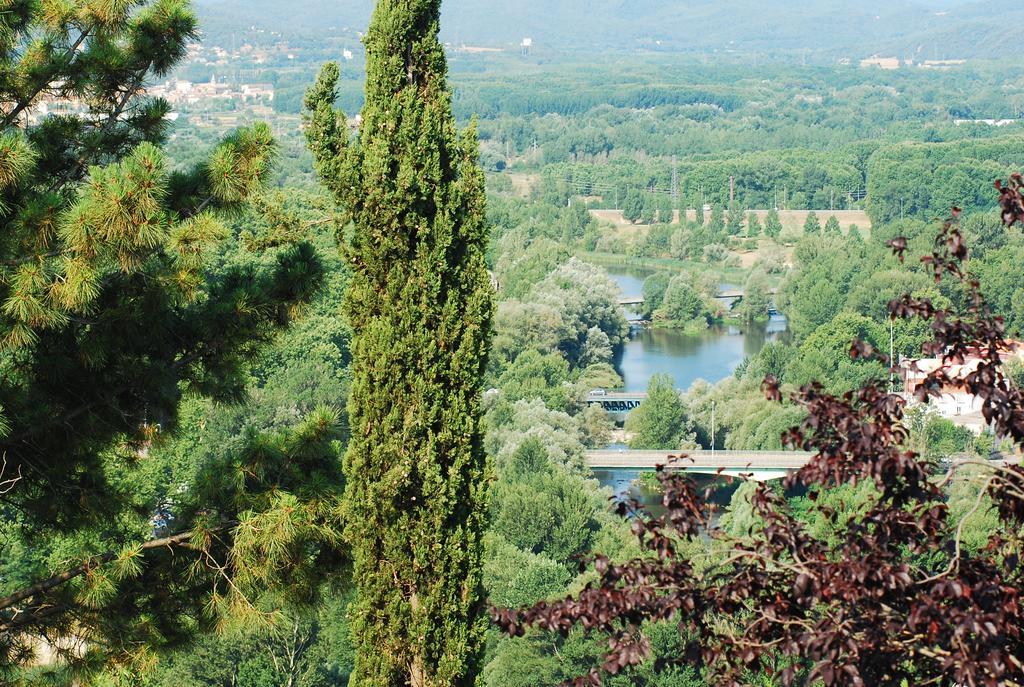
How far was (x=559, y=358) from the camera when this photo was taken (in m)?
31.9

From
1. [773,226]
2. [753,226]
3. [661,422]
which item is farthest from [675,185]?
[661,422]

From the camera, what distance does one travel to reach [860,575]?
3373mm

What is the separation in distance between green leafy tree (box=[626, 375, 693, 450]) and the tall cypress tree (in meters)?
23.9

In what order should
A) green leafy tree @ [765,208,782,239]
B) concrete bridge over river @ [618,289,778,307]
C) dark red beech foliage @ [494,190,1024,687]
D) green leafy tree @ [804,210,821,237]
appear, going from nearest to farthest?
dark red beech foliage @ [494,190,1024,687] → concrete bridge over river @ [618,289,778,307] → green leafy tree @ [804,210,821,237] → green leafy tree @ [765,208,782,239]

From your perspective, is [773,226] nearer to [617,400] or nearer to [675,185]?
[675,185]

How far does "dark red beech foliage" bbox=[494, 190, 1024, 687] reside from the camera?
3.36 m

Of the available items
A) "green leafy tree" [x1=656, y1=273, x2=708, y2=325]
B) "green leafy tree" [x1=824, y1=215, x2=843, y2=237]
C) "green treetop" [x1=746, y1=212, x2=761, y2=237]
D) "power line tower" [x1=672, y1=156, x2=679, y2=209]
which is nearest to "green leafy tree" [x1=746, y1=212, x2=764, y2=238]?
"green treetop" [x1=746, y1=212, x2=761, y2=237]

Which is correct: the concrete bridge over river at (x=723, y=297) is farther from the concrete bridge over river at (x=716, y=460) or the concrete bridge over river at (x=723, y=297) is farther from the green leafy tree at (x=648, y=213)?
the green leafy tree at (x=648, y=213)

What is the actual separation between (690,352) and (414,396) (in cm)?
3651

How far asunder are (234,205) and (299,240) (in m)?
0.54

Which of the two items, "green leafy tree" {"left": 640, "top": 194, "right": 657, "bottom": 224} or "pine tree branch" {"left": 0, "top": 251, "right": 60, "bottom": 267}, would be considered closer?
"pine tree branch" {"left": 0, "top": 251, "right": 60, "bottom": 267}

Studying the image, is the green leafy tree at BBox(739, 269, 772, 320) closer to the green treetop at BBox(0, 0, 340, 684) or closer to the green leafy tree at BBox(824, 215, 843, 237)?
the green leafy tree at BBox(824, 215, 843, 237)

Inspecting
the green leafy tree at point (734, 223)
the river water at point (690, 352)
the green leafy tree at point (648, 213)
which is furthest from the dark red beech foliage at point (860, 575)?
the green leafy tree at point (648, 213)

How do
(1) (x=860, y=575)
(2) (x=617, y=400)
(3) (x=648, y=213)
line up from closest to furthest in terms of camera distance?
(1) (x=860, y=575) → (2) (x=617, y=400) → (3) (x=648, y=213)
